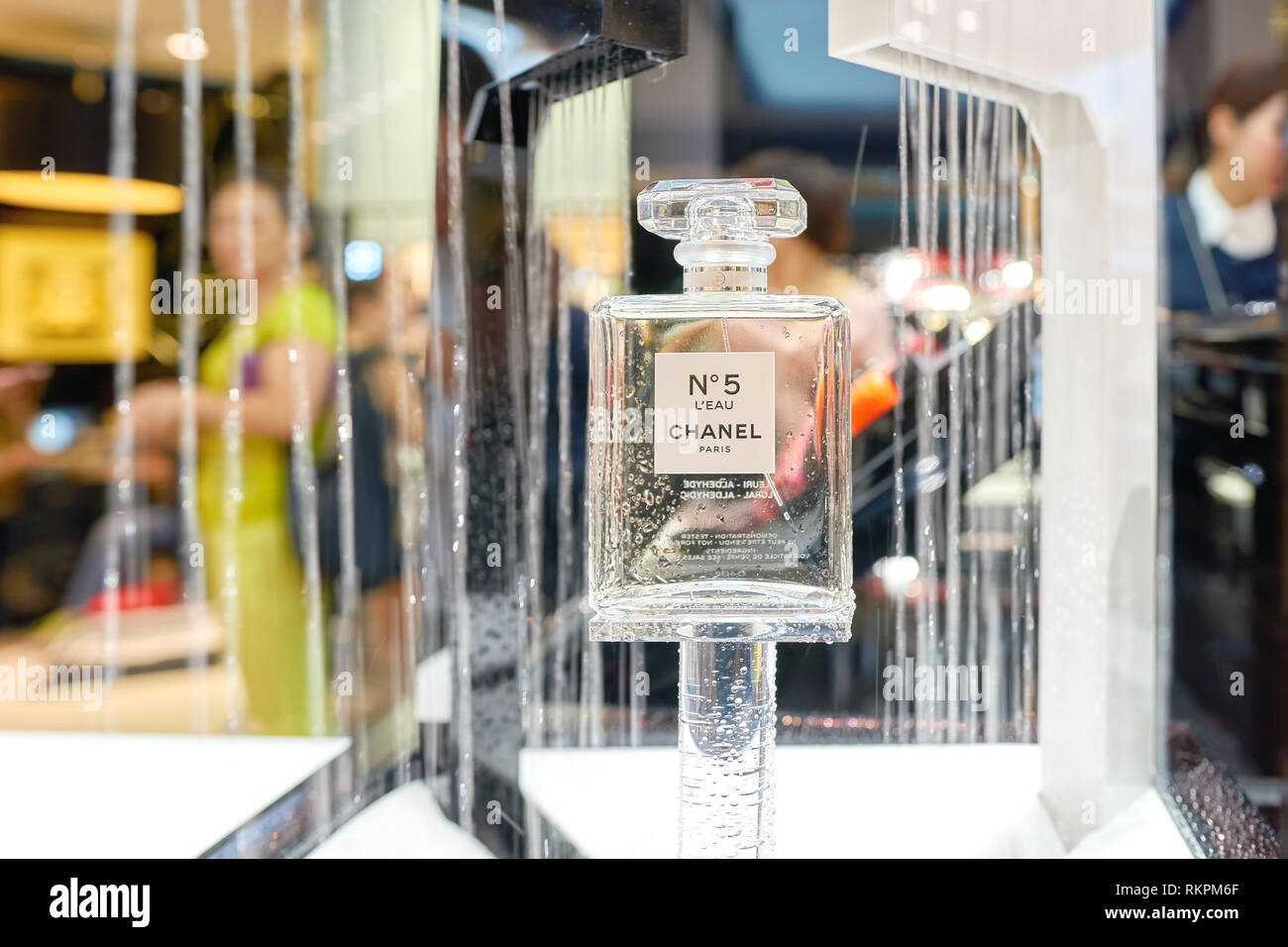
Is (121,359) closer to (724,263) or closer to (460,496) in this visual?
(460,496)

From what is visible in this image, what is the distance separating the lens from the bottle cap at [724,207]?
0.49m

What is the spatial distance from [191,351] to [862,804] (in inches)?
29.0

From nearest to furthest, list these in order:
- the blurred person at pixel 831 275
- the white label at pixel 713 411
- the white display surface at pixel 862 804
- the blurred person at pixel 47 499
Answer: the white label at pixel 713 411 → the white display surface at pixel 862 804 → the blurred person at pixel 831 275 → the blurred person at pixel 47 499

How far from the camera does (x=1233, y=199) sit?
84 centimetres

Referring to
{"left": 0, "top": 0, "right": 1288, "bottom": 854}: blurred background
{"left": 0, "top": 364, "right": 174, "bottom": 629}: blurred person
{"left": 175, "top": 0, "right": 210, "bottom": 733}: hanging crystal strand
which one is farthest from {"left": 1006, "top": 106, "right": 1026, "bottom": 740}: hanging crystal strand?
{"left": 0, "top": 364, "right": 174, "bottom": 629}: blurred person

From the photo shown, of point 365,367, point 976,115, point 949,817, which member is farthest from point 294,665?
point 976,115

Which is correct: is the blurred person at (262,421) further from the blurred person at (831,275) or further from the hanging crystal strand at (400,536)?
the blurred person at (831,275)

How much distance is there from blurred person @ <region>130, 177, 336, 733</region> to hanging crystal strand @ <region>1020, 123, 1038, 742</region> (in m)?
0.62

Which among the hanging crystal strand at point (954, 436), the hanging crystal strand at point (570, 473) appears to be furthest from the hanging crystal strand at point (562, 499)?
the hanging crystal strand at point (954, 436)

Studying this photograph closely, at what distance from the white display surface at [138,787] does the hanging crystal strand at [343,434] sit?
3 cm

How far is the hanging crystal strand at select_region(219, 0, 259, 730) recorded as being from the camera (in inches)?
32.0

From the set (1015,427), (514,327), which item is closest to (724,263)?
(514,327)

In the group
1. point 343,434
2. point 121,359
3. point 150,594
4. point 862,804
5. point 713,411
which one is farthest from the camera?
point 150,594
